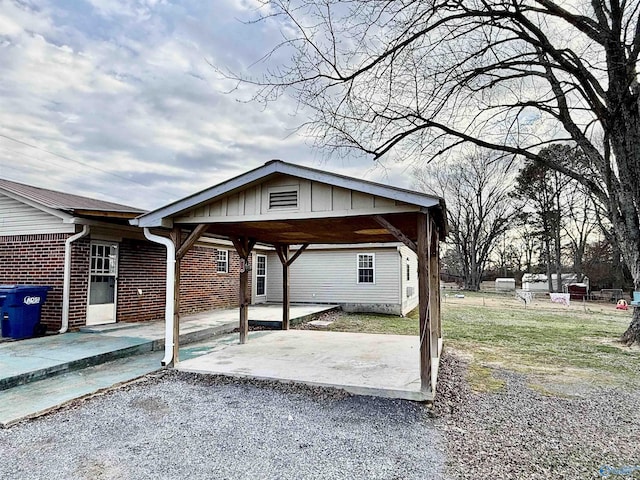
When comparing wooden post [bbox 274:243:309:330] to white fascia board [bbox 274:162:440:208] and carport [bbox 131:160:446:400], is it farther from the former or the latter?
white fascia board [bbox 274:162:440:208]

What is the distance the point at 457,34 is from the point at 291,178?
359 centimetres

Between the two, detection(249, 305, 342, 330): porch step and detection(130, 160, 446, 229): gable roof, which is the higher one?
detection(130, 160, 446, 229): gable roof

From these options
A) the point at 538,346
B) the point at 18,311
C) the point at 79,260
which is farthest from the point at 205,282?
the point at 538,346

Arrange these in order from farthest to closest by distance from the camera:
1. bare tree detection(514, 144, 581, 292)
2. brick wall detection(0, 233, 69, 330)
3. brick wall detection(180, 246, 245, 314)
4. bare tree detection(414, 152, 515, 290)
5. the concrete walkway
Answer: bare tree detection(414, 152, 515, 290) → bare tree detection(514, 144, 581, 292) → brick wall detection(180, 246, 245, 314) → brick wall detection(0, 233, 69, 330) → the concrete walkway

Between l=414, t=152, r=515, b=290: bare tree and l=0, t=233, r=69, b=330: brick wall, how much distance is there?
86.5ft

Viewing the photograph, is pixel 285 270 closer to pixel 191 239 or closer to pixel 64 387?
pixel 191 239

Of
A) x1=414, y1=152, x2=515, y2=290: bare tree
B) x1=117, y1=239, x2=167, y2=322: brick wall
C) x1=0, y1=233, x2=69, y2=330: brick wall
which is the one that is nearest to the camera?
x1=0, y1=233, x2=69, y2=330: brick wall

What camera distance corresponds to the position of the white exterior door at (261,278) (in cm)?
1471

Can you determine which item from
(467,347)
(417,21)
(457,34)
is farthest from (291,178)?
(467,347)

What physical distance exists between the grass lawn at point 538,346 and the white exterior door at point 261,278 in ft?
11.9

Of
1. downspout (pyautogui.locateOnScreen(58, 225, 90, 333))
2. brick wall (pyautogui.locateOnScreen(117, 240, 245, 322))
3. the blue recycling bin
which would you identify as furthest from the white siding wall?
the blue recycling bin

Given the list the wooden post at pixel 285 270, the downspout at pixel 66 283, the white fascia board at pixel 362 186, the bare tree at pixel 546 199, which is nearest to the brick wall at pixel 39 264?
the downspout at pixel 66 283

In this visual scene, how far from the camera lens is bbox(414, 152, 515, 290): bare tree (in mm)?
31062

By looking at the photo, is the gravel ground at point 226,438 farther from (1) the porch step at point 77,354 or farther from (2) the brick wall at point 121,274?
(2) the brick wall at point 121,274
